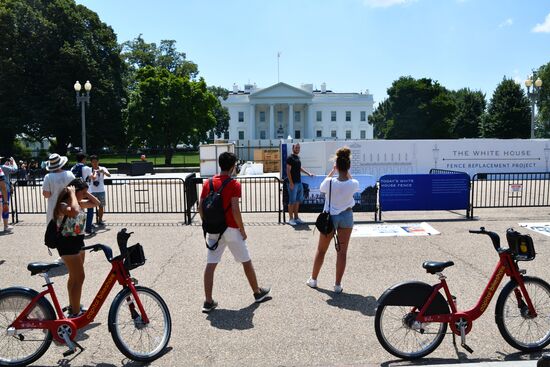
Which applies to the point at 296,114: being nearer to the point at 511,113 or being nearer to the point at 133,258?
the point at 511,113

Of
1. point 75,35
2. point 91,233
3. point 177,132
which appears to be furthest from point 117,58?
point 91,233

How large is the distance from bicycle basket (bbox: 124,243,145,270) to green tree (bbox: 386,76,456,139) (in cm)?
7279

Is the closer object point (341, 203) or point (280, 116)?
point (341, 203)

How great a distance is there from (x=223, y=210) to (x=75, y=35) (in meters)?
47.0

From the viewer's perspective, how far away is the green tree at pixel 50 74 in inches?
1670

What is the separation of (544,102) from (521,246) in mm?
75033

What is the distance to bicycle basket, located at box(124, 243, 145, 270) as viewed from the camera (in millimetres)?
4410

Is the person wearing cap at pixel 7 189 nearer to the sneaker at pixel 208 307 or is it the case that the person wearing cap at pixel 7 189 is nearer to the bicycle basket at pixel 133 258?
the sneaker at pixel 208 307

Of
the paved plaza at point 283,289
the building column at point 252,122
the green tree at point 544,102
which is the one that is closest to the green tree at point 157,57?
the building column at point 252,122

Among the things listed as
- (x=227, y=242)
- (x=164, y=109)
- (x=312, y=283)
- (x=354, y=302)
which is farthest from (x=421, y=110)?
(x=227, y=242)

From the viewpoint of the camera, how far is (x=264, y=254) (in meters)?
8.67

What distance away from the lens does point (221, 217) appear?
18.2 ft

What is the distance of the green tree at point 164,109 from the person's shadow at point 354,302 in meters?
42.4

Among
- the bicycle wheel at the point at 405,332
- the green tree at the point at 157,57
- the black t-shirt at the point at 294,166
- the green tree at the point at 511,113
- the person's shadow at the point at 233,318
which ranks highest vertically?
the green tree at the point at 157,57
